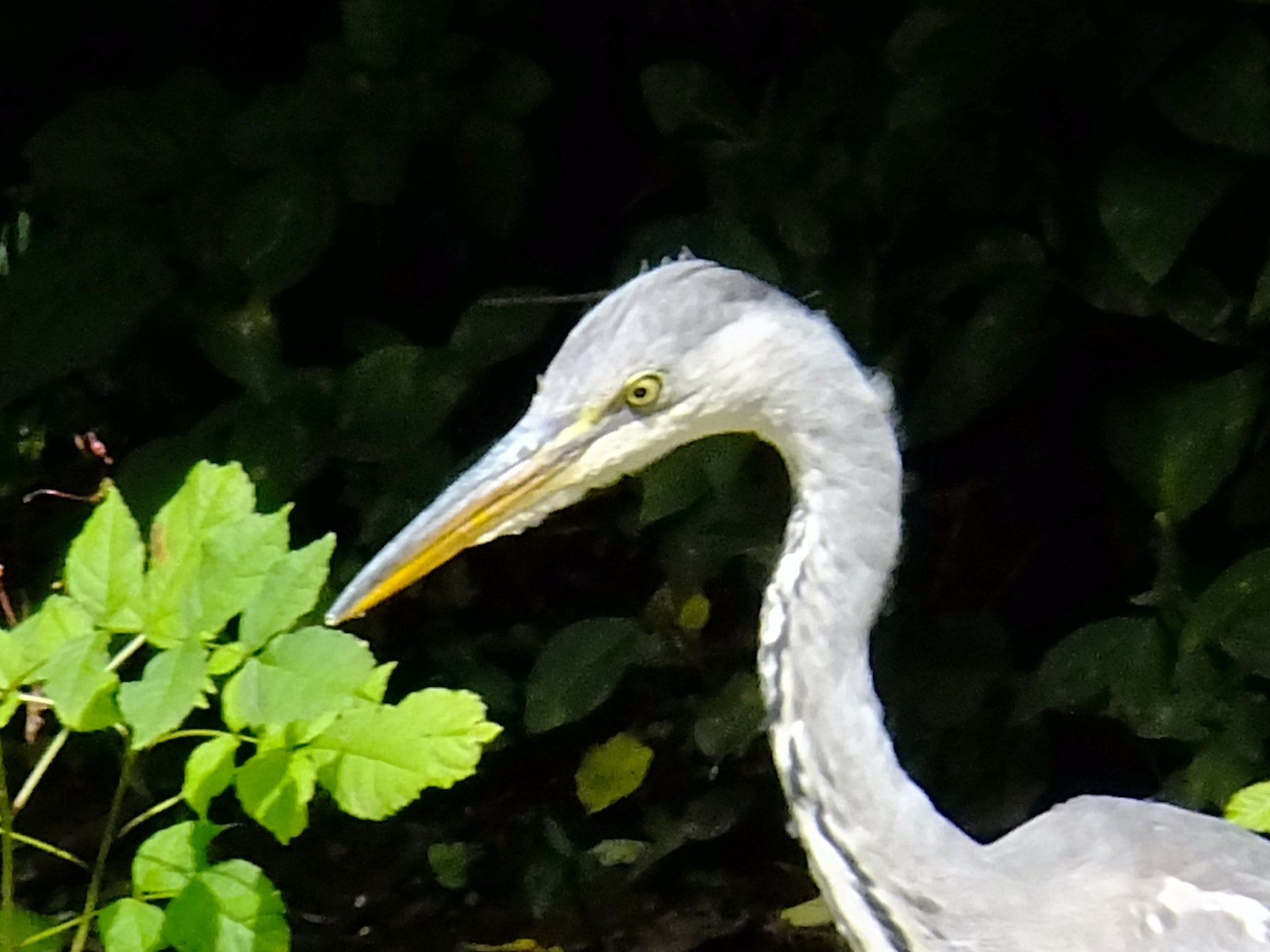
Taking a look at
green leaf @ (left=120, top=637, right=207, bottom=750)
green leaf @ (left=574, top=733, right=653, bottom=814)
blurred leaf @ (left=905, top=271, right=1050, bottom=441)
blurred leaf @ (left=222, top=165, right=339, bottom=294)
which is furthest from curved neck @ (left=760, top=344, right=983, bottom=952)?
green leaf @ (left=574, top=733, right=653, bottom=814)

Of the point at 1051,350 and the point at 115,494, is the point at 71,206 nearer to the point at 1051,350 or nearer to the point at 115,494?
the point at 115,494

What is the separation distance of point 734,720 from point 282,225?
0.81 metres

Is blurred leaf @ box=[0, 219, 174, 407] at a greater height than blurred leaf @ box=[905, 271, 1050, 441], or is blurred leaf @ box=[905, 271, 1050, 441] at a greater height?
blurred leaf @ box=[0, 219, 174, 407]

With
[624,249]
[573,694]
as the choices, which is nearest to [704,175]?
[624,249]

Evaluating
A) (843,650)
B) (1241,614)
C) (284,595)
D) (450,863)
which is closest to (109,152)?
(284,595)

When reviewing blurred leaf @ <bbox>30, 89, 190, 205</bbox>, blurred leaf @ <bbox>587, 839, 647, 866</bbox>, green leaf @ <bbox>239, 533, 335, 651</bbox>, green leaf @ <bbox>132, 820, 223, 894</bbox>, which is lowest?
blurred leaf @ <bbox>587, 839, 647, 866</bbox>

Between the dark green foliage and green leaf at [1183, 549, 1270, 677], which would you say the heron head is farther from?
green leaf at [1183, 549, 1270, 677]

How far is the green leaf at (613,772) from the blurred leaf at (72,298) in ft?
2.73

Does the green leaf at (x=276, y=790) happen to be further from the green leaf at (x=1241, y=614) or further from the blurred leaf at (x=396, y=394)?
the green leaf at (x=1241, y=614)

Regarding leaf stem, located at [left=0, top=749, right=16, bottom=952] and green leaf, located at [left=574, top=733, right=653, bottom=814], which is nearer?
leaf stem, located at [left=0, top=749, right=16, bottom=952]

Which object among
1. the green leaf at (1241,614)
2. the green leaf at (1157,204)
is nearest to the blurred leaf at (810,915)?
the green leaf at (1241,614)

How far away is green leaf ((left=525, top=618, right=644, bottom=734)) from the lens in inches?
62.2

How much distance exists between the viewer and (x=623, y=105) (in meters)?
1.77

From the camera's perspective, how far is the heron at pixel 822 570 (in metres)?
0.95
